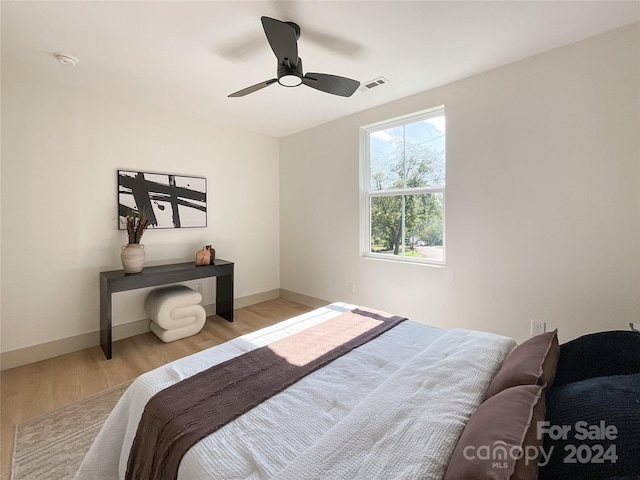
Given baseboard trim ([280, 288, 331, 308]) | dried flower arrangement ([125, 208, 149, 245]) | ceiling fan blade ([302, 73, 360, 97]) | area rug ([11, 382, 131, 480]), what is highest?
ceiling fan blade ([302, 73, 360, 97])

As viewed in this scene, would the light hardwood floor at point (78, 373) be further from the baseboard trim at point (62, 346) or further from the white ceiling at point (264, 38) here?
the white ceiling at point (264, 38)

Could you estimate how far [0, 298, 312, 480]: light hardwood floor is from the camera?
6.20 feet

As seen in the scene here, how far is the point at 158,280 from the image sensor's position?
2.88 m

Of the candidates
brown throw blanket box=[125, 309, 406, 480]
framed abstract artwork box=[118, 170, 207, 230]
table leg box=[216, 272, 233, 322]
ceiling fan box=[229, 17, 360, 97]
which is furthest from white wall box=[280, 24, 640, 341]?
framed abstract artwork box=[118, 170, 207, 230]

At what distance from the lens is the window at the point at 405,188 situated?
295cm

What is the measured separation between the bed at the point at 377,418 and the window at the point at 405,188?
1668mm

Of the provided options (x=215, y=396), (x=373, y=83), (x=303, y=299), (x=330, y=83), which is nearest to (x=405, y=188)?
(x=373, y=83)

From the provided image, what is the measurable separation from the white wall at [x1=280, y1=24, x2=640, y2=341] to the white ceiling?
0.22 metres

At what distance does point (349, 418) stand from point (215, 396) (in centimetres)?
55

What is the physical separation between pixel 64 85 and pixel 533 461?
4059 mm

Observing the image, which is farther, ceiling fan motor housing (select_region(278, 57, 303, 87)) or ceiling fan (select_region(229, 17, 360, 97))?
ceiling fan motor housing (select_region(278, 57, 303, 87))

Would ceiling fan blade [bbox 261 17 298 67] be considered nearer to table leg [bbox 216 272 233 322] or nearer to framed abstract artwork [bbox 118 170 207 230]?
framed abstract artwork [bbox 118 170 207 230]

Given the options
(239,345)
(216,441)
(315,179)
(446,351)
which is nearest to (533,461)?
(446,351)

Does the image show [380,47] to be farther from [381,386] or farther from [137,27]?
[381,386]
